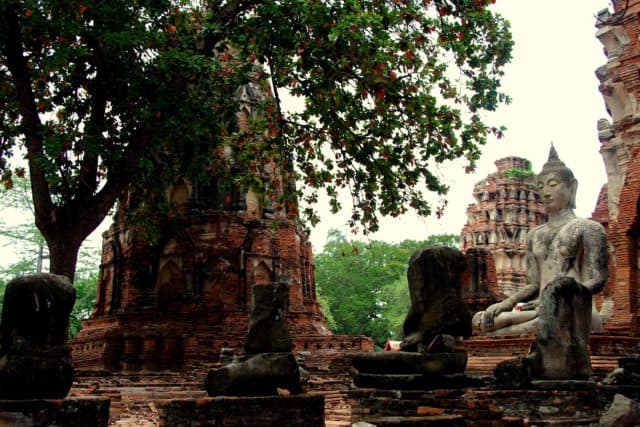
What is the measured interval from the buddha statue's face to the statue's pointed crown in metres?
0.06

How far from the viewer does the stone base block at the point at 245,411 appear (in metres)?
4.61

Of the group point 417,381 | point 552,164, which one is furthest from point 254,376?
point 552,164

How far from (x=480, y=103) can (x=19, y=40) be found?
24.8ft

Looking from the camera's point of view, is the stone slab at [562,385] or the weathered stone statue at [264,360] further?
the stone slab at [562,385]

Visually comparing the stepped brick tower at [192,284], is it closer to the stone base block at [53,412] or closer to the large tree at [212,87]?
the large tree at [212,87]

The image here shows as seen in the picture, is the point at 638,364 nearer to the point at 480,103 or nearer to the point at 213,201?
the point at 480,103

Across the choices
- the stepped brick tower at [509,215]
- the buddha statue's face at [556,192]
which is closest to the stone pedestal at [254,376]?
the buddha statue's face at [556,192]

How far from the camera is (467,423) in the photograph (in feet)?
15.2

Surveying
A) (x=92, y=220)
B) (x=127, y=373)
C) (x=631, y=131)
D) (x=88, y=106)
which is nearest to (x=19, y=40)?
(x=88, y=106)

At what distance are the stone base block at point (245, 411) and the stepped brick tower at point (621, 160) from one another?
5.96 metres

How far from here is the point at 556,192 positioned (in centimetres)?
771

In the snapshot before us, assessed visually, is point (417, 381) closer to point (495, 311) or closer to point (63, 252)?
point (495, 311)

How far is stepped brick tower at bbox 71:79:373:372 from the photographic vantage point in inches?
658

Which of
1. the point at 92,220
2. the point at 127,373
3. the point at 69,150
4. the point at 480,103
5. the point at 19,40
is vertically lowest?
the point at 127,373
